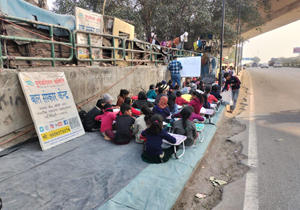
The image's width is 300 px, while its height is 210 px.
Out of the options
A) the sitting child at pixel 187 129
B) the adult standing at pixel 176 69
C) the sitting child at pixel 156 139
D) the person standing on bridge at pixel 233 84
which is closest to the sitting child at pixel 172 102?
the sitting child at pixel 187 129

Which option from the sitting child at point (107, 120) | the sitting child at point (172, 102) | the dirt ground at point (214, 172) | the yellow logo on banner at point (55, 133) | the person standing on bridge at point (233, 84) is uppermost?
the person standing on bridge at point (233, 84)

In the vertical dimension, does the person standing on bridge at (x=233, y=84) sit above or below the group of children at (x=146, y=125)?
above

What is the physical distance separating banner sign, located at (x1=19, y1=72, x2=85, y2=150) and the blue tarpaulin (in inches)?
78.3

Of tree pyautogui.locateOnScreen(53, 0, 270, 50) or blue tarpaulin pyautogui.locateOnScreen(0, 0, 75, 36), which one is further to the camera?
tree pyautogui.locateOnScreen(53, 0, 270, 50)

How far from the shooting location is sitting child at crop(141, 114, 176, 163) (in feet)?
11.9

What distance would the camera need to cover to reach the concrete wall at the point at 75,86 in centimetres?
414

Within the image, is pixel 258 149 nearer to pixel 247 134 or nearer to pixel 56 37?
pixel 247 134

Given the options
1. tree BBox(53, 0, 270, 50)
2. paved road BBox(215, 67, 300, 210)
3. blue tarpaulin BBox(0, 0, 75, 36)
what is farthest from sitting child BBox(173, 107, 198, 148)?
tree BBox(53, 0, 270, 50)

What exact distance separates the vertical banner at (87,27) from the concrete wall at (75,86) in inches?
30.2

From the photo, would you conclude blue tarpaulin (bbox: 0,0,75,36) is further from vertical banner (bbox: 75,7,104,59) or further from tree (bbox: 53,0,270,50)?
tree (bbox: 53,0,270,50)

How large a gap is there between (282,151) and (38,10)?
7.53 m

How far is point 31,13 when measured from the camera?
18.5 ft

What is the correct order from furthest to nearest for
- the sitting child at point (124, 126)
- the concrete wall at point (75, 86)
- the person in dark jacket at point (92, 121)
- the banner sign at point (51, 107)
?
the person in dark jacket at point (92, 121) → the sitting child at point (124, 126) → the banner sign at point (51, 107) → the concrete wall at point (75, 86)

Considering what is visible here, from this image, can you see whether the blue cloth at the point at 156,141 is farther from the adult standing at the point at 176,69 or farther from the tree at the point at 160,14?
the tree at the point at 160,14
